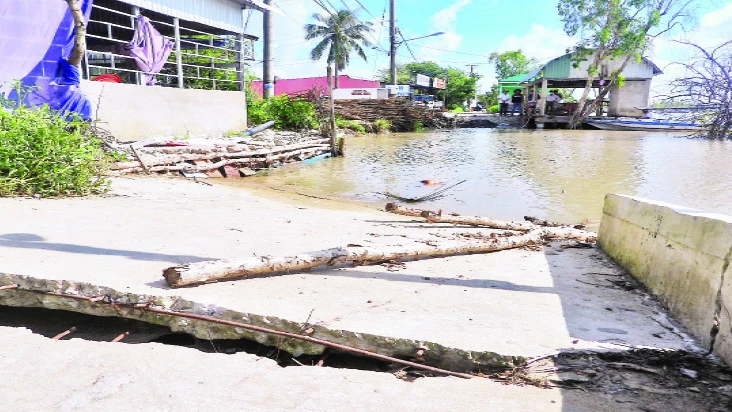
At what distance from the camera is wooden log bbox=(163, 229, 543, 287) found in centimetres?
265

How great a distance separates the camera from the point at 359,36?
47469mm

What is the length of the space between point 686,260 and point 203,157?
951 centimetres

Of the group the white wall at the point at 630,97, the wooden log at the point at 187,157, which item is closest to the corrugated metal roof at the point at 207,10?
the wooden log at the point at 187,157

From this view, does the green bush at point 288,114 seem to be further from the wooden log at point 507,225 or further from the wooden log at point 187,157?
the wooden log at point 507,225

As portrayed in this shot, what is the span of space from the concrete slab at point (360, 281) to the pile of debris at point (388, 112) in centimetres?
2342

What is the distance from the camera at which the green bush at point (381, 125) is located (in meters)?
28.0

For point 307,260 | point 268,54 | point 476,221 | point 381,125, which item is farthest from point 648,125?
point 307,260

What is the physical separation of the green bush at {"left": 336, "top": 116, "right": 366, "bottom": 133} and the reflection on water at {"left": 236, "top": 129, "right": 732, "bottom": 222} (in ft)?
24.4

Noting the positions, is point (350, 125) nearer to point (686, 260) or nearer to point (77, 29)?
point (77, 29)

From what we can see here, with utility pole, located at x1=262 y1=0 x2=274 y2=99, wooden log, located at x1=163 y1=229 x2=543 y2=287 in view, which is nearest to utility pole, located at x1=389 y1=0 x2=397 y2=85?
utility pole, located at x1=262 y1=0 x2=274 y2=99

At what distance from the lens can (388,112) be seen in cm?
2941

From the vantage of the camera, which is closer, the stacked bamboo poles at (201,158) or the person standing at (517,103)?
the stacked bamboo poles at (201,158)

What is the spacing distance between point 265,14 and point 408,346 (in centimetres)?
2007

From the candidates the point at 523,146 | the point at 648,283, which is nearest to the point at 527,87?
the point at 523,146
